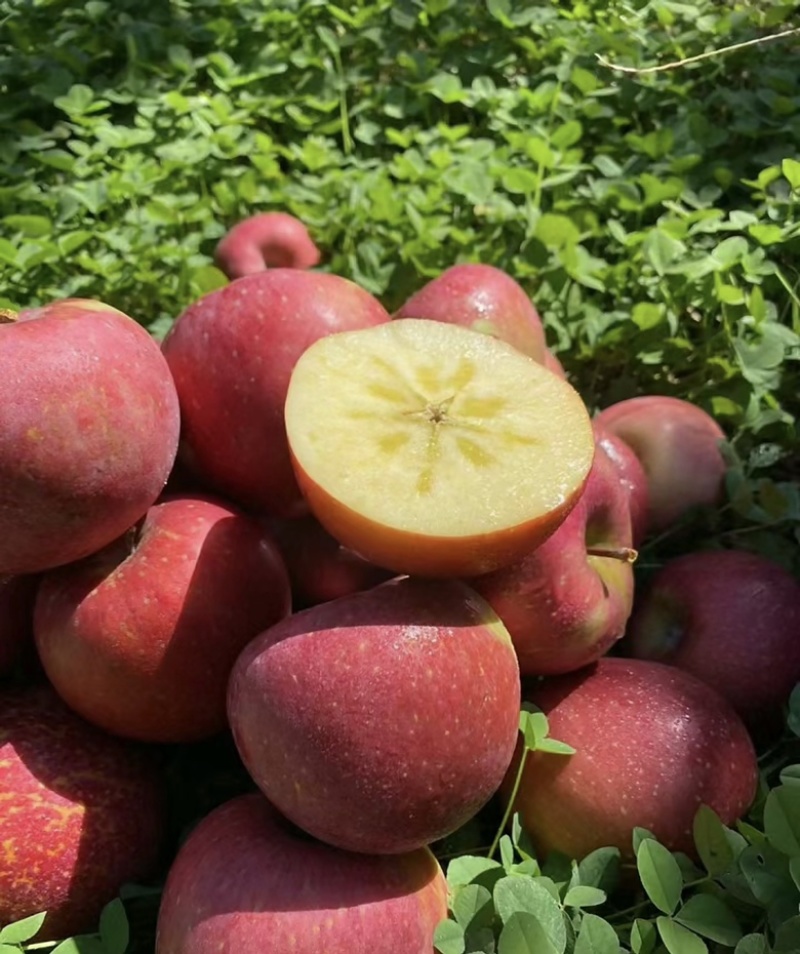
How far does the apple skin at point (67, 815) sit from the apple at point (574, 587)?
16.8 inches

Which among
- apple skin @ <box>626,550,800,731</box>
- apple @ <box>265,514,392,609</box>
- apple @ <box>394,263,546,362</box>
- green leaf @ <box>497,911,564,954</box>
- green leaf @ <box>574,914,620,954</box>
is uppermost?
apple @ <box>394,263,546,362</box>

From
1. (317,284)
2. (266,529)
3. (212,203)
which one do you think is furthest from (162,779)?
(212,203)

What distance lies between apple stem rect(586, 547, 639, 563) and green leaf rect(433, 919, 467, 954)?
1.40ft

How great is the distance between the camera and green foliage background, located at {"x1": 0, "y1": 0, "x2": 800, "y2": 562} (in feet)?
5.68

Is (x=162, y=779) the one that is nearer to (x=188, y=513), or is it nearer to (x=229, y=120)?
(x=188, y=513)

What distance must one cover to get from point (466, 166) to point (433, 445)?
119 centimetres

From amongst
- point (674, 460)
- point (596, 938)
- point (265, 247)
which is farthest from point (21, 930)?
point (265, 247)

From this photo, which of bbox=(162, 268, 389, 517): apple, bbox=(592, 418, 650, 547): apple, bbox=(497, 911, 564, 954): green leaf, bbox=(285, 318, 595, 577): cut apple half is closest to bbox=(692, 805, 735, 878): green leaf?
bbox=(497, 911, 564, 954): green leaf

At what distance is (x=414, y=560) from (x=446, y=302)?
0.49 m

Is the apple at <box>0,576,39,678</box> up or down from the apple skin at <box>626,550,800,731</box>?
up

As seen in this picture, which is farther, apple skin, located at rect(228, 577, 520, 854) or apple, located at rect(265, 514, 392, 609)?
apple, located at rect(265, 514, 392, 609)

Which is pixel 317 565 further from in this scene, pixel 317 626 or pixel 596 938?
pixel 596 938

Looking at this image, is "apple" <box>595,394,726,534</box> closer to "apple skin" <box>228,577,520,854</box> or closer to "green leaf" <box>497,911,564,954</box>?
"apple skin" <box>228,577,520,854</box>

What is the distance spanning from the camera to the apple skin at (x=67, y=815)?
1.01m
